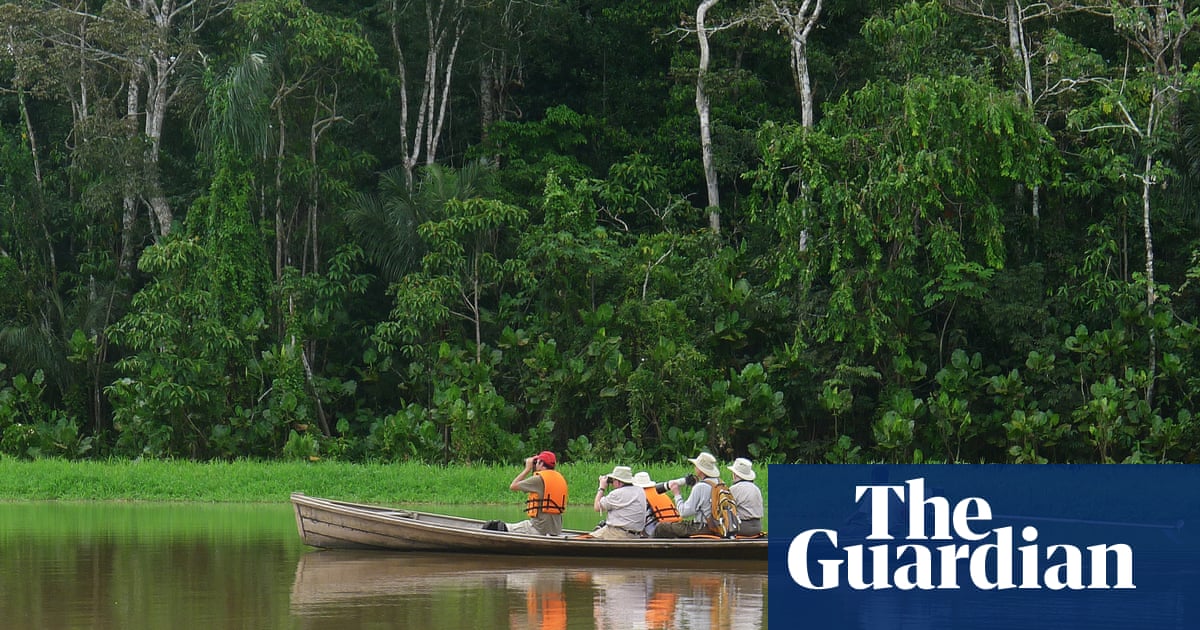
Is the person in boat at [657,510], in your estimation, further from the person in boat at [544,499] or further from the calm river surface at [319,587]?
the person in boat at [544,499]

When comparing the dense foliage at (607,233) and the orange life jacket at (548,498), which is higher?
the dense foliage at (607,233)

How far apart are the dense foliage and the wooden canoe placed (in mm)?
8042

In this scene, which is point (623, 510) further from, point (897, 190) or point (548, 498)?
point (897, 190)

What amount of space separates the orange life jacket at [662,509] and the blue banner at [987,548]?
3.10 ft

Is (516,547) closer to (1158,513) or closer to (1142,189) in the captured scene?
(1158,513)

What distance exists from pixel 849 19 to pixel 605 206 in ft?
17.9

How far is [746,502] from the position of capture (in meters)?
13.3

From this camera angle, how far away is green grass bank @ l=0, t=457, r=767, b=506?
64.7 ft

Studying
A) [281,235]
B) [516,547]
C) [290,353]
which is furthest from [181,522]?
[281,235]

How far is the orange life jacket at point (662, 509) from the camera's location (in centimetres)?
1324

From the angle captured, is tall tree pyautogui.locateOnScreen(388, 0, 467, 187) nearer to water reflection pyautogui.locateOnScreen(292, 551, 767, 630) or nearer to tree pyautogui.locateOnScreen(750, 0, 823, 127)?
tree pyautogui.locateOnScreen(750, 0, 823, 127)

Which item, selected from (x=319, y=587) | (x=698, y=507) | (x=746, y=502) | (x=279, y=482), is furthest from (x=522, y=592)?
(x=279, y=482)

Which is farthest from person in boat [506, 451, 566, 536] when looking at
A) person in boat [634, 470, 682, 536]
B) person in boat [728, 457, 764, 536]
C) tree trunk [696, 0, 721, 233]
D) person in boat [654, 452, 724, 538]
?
tree trunk [696, 0, 721, 233]

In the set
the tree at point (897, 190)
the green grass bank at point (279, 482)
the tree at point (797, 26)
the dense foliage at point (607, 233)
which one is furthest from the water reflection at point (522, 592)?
the tree at point (797, 26)
